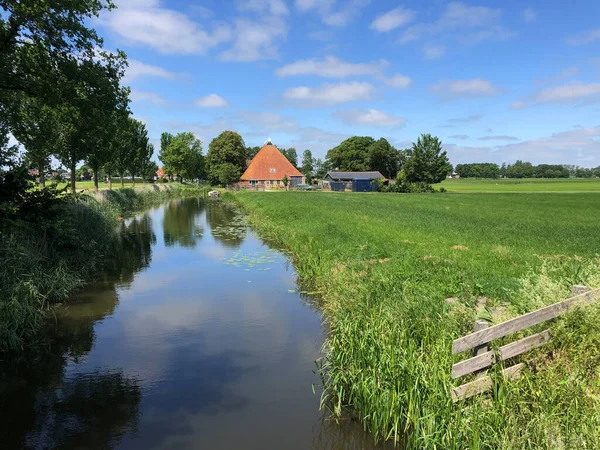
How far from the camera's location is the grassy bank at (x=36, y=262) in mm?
8141

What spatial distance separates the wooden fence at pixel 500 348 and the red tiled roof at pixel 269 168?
73.8 meters

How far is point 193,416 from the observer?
5648 millimetres

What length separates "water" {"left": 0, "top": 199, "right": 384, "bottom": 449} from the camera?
17.2 ft

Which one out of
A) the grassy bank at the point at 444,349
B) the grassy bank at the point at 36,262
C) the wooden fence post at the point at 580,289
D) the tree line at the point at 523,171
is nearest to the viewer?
the grassy bank at the point at 444,349

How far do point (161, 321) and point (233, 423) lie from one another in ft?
15.7

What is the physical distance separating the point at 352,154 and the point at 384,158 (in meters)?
10.5

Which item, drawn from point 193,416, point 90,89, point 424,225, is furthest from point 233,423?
point 424,225

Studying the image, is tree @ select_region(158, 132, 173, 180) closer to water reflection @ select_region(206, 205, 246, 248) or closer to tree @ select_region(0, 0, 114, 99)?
water reflection @ select_region(206, 205, 246, 248)

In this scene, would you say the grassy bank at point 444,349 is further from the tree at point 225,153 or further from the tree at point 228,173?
the tree at point 225,153

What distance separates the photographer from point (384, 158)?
91750 mm

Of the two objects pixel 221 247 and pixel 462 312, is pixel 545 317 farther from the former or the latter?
pixel 221 247

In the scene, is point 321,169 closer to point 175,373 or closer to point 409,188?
point 409,188

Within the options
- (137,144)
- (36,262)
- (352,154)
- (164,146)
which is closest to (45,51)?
(36,262)

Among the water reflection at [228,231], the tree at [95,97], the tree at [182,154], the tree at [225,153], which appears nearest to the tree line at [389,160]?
the tree at [225,153]
